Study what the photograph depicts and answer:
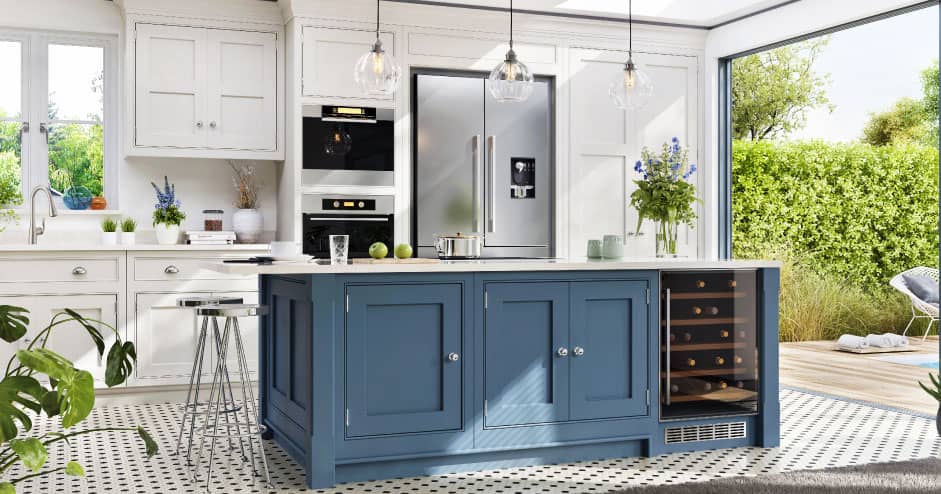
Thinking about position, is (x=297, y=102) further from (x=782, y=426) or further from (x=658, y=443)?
(x=782, y=426)

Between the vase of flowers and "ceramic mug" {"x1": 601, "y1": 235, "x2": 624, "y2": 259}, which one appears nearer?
"ceramic mug" {"x1": 601, "y1": 235, "x2": 624, "y2": 259}

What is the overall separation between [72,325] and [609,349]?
311 cm

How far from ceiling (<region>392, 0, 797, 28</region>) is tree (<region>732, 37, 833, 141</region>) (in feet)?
15.6

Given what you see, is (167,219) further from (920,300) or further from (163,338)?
(920,300)

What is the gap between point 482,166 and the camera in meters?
5.93

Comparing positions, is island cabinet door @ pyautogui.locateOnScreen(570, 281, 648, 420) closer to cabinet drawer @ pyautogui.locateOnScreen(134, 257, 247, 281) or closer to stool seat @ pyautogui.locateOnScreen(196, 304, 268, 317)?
stool seat @ pyautogui.locateOnScreen(196, 304, 268, 317)

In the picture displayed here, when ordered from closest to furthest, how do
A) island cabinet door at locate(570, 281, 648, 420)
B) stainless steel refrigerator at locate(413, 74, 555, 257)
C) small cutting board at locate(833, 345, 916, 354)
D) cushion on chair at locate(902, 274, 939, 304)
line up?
island cabinet door at locate(570, 281, 648, 420) → stainless steel refrigerator at locate(413, 74, 555, 257) → small cutting board at locate(833, 345, 916, 354) → cushion on chair at locate(902, 274, 939, 304)

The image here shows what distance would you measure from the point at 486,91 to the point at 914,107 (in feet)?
18.9

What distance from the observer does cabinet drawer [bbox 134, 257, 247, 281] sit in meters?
5.29

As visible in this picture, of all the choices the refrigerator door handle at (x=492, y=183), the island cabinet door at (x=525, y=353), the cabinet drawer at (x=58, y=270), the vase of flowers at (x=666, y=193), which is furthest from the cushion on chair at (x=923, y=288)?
the cabinet drawer at (x=58, y=270)

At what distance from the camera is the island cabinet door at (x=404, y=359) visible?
3561 mm

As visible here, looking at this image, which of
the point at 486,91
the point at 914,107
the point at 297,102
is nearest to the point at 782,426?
the point at 486,91

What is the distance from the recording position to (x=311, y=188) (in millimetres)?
5598

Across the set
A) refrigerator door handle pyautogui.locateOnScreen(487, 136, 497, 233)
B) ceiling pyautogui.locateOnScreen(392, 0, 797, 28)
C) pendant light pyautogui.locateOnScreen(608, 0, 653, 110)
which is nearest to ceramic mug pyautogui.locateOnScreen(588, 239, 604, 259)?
pendant light pyautogui.locateOnScreen(608, 0, 653, 110)
